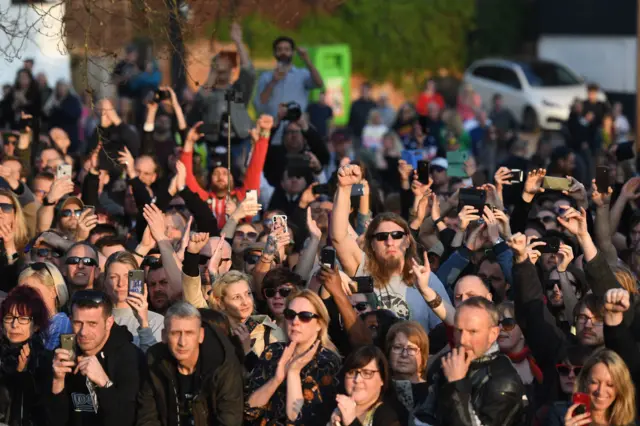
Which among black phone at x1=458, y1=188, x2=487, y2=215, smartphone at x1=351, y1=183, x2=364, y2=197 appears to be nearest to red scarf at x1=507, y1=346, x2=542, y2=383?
black phone at x1=458, y1=188, x2=487, y2=215

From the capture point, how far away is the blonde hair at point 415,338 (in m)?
8.55

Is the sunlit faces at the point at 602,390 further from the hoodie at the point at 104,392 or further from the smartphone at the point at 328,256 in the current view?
the hoodie at the point at 104,392

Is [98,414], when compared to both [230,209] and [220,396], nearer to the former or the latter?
[220,396]

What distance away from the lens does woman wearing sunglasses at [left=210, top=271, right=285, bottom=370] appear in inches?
368

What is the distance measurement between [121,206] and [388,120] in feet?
46.5

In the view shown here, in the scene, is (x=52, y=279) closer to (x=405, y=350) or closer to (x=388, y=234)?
(x=388, y=234)

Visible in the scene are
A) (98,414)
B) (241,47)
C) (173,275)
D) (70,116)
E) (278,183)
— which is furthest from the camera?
(70,116)

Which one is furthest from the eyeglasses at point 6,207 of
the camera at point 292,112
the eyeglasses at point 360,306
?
the eyeglasses at point 360,306

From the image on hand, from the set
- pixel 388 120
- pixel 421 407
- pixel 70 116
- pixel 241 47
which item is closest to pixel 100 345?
pixel 421 407

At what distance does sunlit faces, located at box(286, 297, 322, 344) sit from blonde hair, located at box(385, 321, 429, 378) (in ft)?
1.33

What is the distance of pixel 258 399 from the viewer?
844cm

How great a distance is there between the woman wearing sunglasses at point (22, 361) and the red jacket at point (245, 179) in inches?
151

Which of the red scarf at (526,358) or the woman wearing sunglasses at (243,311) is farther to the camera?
the woman wearing sunglasses at (243,311)

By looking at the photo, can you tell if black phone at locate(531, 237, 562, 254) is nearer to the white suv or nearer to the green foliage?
the white suv
